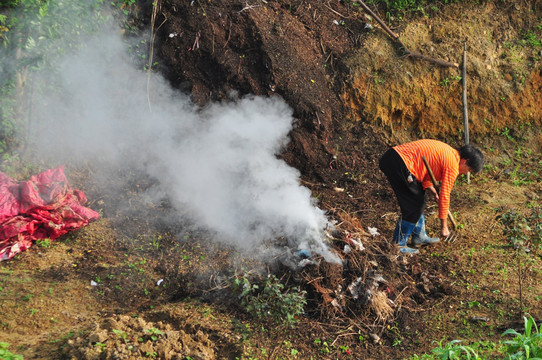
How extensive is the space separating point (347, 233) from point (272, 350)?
1469 millimetres

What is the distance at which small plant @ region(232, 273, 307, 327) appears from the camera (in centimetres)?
377

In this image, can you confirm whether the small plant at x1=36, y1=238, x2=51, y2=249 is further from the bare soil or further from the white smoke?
the white smoke

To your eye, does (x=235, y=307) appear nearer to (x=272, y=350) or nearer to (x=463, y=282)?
(x=272, y=350)

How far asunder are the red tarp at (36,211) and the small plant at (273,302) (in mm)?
1962

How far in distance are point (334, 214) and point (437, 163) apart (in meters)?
1.24

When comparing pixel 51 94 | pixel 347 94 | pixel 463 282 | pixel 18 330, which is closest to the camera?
pixel 18 330

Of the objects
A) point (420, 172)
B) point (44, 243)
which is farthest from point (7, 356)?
point (420, 172)

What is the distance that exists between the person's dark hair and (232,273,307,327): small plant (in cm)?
221

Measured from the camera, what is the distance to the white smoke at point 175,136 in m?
5.03

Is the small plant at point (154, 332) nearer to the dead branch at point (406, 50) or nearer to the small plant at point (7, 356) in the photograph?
the small plant at point (7, 356)

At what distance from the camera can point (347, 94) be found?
6.66 m

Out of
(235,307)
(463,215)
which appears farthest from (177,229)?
(463,215)

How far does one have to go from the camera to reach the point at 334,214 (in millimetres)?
5129

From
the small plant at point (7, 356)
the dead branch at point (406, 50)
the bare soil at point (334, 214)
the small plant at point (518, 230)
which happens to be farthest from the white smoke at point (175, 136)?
the small plant at point (7, 356)
